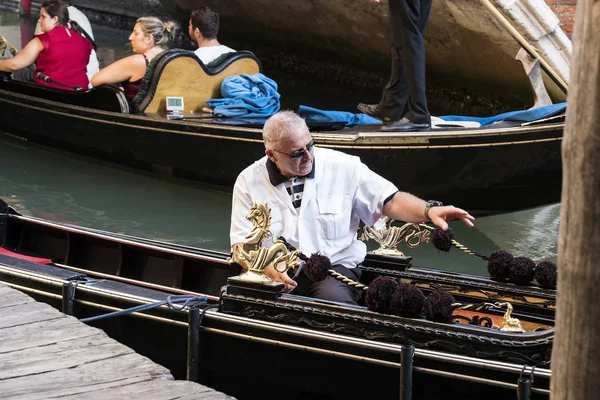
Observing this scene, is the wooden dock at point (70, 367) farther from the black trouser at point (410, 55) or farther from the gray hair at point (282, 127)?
the black trouser at point (410, 55)

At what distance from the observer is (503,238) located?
4371 millimetres

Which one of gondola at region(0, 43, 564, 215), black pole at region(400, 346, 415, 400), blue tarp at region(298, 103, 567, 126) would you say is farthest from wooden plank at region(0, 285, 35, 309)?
blue tarp at region(298, 103, 567, 126)

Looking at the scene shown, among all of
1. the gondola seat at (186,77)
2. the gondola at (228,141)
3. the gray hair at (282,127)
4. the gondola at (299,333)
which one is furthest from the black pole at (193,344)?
the gondola seat at (186,77)

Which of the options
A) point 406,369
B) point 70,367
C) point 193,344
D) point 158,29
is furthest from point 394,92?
point 70,367

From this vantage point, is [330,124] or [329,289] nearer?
[329,289]

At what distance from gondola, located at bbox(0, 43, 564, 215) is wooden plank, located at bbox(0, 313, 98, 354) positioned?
2.39 m

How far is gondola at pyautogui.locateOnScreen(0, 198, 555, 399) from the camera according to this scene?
201cm

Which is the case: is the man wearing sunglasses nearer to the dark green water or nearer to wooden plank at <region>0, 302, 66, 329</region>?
wooden plank at <region>0, 302, 66, 329</region>

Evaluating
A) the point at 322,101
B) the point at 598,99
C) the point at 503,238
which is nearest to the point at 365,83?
the point at 322,101

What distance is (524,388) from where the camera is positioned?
193cm

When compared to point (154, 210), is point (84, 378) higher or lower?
lower

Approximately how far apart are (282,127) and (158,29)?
2392 millimetres

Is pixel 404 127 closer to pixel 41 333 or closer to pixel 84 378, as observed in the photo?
pixel 41 333

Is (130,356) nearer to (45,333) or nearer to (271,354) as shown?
Answer: (45,333)
